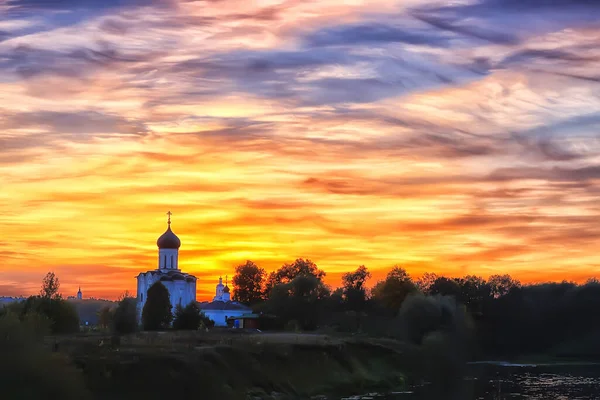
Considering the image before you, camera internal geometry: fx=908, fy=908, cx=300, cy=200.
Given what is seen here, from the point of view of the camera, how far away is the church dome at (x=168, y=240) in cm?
Answer: 15788

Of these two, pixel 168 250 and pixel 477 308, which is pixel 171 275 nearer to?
pixel 168 250

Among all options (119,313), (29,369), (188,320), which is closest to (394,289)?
(188,320)

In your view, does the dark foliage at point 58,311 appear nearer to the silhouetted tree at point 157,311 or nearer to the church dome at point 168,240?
the silhouetted tree at point 157,311

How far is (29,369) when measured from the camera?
42.8m

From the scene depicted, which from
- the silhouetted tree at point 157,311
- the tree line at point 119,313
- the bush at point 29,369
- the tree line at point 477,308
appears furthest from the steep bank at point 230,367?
the tree line at point 477,308

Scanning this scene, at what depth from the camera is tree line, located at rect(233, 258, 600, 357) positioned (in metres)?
151

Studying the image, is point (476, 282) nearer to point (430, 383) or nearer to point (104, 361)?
point (430, 383)

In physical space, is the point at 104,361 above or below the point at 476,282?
below

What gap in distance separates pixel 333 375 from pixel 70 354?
34.5 m

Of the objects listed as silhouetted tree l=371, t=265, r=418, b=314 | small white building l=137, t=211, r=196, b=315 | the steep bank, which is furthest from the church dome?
the steep bank

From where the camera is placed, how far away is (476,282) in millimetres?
186875

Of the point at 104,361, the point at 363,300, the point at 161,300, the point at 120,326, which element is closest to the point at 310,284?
the point at 363,300

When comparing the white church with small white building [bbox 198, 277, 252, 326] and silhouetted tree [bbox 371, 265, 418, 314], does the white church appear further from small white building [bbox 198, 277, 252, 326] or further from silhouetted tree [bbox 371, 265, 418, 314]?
silhouetted tree [bbox 371, 265, 418, 314]

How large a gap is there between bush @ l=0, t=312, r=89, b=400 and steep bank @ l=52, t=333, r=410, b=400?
4.79 meters
